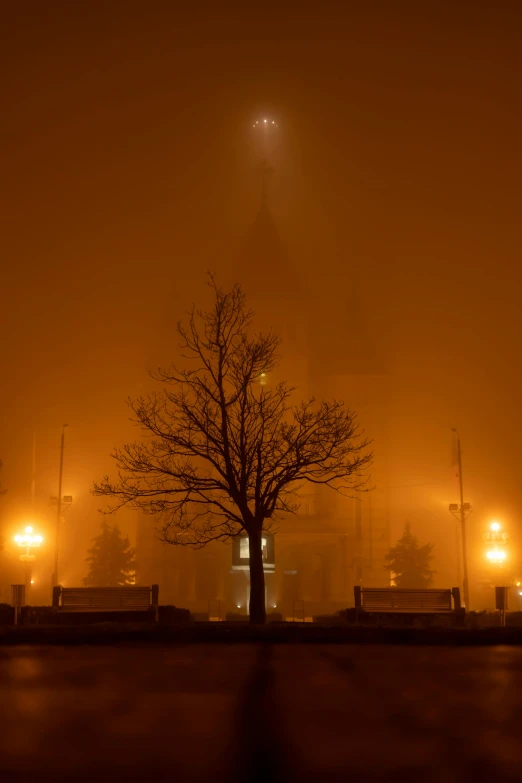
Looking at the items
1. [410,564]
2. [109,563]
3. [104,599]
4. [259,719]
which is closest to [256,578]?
[104,599]

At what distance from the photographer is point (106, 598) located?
2398 cm

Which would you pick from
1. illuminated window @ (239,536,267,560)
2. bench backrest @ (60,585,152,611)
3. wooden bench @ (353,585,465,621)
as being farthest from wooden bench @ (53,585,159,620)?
illuminated window @ (239,536,267,560)

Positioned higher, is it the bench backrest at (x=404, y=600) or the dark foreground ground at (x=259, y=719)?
the bench backrest at (x=404, y=600)

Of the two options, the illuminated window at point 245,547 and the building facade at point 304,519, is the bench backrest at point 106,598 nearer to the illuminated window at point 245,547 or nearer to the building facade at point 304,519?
the illuminated window at point 245,547

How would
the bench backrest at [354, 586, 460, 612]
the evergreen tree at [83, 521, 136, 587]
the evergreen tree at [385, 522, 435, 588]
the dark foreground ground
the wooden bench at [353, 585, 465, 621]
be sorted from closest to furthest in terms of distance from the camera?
the dark foreground ground < the wooden bench at [353, 585, 465, 621] < the bench backrest at [354, 586, 460, 612] < the evergreen tree at [385, 522, 435, 588] < the evergreen tree at [83, 521, 136, 587]

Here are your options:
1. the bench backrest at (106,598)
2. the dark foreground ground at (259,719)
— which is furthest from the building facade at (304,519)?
the dark foreground ground at (259,719)

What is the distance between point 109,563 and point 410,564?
20.1m

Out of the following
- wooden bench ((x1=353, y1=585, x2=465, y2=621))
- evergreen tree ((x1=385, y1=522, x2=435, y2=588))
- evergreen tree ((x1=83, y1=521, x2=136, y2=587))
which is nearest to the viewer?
wooden bench ((x1=353, y1=585, x2=465, y2=621))

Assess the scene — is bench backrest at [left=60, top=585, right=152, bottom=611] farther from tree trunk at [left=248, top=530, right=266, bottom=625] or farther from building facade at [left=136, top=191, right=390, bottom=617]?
building facade at [left=136, top=191, right=390, bottom=617]

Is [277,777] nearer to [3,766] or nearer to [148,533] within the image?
[3,766]

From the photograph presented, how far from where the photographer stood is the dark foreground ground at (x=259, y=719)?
7145 millimetres

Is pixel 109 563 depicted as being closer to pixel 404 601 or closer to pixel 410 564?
pixel 410 564

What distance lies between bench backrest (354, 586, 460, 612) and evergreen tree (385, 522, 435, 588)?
113 feet

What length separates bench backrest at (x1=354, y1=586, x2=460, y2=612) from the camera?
23.8 metres
